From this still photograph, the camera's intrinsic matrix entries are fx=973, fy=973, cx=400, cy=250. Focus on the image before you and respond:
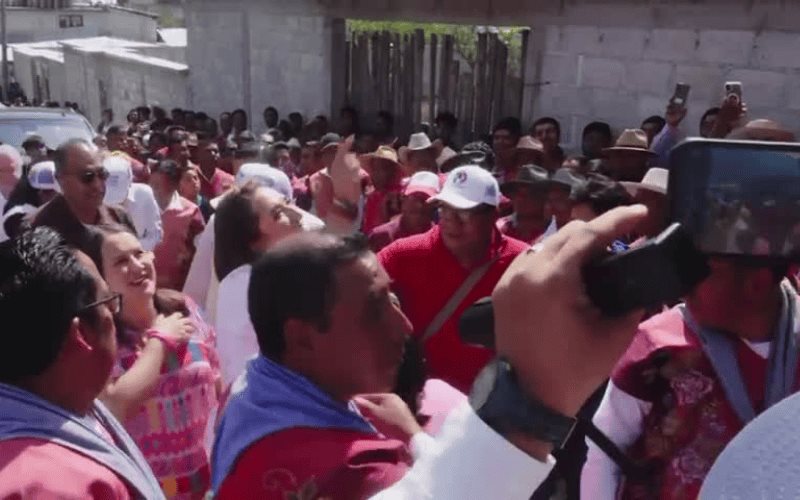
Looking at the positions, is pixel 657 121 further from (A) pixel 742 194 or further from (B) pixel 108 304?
(A) pixel 742 194

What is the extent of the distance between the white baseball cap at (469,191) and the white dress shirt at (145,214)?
70.6 inches

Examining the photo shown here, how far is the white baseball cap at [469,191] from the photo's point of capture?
3799mm

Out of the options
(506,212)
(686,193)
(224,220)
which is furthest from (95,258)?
(506,212)

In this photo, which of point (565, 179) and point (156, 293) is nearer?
point (156, 293)

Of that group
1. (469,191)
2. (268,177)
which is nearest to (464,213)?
(469,191)

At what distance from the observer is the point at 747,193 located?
1249 mm

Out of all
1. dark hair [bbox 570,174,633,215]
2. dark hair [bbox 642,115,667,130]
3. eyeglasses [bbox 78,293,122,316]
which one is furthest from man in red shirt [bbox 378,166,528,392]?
dark hair [bbox 642,115,667,130]

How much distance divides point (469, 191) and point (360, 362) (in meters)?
2.03

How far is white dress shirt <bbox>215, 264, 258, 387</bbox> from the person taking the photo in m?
3.06

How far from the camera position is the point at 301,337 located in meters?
1.86

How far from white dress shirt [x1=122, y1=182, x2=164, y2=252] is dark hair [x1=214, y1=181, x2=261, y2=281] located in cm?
164

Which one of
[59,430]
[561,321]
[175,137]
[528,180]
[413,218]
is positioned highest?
[561,321]

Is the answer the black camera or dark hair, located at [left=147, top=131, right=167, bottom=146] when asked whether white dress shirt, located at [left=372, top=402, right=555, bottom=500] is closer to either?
the black camera

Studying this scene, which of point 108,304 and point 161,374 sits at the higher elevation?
point 108,304
